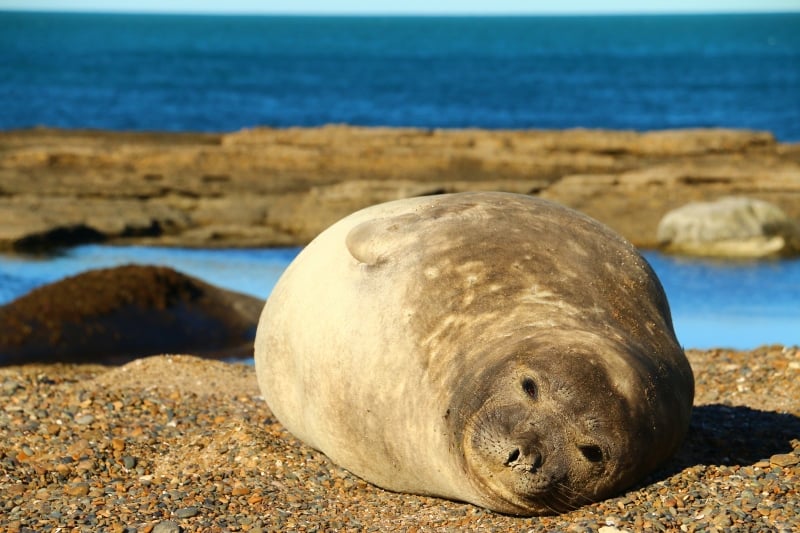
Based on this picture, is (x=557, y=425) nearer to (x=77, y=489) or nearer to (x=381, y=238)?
(x=381, y=238)

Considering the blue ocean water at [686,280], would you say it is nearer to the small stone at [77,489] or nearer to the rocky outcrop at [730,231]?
the rocky outcrop at [730,231]

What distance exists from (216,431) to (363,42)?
132884 mm

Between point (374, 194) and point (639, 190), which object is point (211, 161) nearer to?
point (374, 194)

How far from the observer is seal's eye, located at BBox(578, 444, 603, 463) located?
4203mm

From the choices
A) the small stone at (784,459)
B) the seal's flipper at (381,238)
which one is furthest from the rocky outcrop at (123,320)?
the small stone at (784,459)

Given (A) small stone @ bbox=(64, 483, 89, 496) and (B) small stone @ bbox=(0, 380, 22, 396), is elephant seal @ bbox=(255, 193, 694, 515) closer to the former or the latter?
(A) small stone @ bbox=(64, 483, 89, 496)

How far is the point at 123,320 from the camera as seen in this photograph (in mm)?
10914

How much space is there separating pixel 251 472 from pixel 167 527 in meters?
0.83

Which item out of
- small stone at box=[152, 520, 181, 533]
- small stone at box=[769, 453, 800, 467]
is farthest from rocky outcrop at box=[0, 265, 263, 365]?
small stone at box=[769, 453, 800, 467]

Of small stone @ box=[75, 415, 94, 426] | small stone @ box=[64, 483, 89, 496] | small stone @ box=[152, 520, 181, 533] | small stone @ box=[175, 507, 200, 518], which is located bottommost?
small stone @ box=[75, 415, 94, 426]

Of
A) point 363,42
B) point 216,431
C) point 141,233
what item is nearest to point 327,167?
point 141,233

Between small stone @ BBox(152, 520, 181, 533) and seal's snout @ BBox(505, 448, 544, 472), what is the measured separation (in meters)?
1.39

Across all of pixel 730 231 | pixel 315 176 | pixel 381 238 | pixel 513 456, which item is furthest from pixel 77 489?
pixel 315 176

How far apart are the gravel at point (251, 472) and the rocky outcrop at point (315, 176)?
11557 mm
